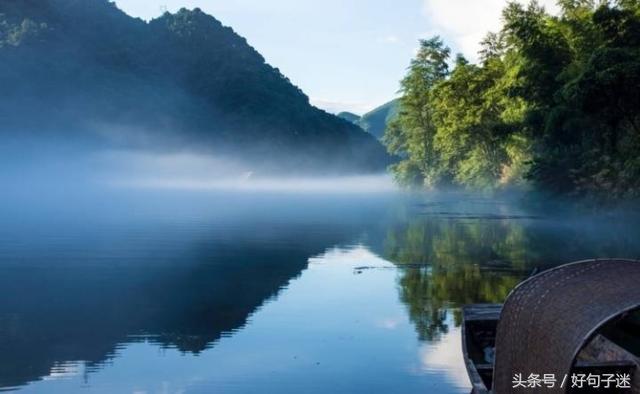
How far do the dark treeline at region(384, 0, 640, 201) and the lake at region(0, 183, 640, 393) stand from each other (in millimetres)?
8058

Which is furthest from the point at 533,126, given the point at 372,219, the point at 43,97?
the point at 43,97

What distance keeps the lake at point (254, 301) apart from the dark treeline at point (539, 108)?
26.4 ft

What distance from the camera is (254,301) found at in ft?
64.7

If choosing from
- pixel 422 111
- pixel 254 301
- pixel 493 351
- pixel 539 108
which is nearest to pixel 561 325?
pixel 493 351

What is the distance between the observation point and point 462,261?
91.4ft

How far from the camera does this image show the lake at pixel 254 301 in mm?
12711

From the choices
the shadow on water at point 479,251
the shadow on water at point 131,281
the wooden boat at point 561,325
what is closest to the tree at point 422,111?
the shadow on water at point 479,251

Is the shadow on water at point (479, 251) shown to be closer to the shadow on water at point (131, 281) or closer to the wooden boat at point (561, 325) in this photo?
the shadow on water at point (131, 281)

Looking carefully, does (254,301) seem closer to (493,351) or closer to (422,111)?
(493,351)

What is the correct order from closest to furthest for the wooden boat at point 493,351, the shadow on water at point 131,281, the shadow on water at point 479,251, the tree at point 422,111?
the wooden boat at point 493,351
the shadow on water at point 131,281
the shadow on water at point 479,251
the tree at point 422,111

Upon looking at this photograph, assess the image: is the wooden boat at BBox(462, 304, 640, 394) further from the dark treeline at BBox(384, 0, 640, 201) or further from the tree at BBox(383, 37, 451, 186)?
the tree at BBox(383, 37, 451, 186)

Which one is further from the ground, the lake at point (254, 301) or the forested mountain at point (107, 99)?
the forested mountain at point (107, 99)

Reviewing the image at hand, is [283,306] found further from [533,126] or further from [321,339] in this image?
[533,126]

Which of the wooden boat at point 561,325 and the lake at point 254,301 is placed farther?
the lake at point 254,301
